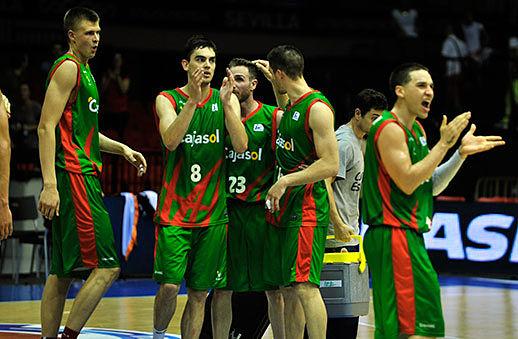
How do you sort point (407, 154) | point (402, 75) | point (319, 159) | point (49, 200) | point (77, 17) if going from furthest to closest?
point (77, 17) → point (49, 200) → point (319, 159) → point (402, 75) → point (407, 154)

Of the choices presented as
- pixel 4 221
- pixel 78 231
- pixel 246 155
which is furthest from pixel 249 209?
pixel 4 221

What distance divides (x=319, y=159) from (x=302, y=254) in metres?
0.69

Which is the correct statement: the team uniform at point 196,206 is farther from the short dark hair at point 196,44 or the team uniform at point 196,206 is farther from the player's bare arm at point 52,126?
the player's bare arm at point 52,126

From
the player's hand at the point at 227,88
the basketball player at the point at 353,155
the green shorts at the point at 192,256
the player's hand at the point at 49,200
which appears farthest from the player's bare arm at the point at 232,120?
the player's hand at the point at 49,200

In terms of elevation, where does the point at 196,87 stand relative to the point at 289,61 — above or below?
→ below

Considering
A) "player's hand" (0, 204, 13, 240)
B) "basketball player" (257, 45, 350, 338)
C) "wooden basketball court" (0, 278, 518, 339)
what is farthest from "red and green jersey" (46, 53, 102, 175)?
"wooden basketball court" (0, 278, 518, 339)

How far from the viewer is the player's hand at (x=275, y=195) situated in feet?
25.7

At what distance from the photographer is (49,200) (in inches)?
317

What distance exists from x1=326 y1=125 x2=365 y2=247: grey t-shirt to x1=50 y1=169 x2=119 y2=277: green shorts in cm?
203

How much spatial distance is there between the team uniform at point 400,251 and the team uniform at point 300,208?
102 cm

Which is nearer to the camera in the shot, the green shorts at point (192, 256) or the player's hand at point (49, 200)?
the player's hand at point (49, 200)

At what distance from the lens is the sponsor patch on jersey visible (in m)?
10.3

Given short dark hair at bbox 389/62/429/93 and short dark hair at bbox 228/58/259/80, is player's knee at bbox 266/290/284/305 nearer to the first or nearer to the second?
short dark hair at bbox 228/58/259/80

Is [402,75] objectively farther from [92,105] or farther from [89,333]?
[89,333]
